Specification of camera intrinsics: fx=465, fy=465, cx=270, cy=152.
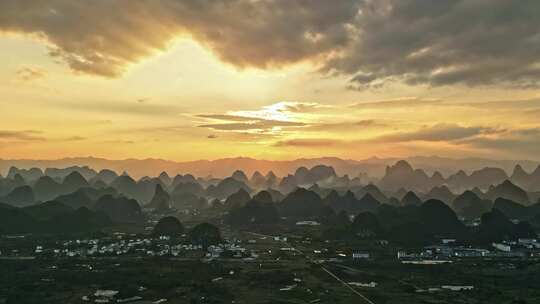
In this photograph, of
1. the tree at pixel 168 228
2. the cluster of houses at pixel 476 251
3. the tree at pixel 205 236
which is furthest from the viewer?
the tree at pixel 168 228

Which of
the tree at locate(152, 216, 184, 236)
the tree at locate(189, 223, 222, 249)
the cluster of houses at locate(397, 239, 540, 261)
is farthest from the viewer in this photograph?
the tree at locate(152, 216, 184, 236)

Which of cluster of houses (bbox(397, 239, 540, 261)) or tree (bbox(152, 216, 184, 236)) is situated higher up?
tree (bbox(152, 216, 184, 236))

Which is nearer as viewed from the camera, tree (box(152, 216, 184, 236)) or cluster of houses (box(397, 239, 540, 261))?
cluster of houses (box(397, 239, 540, 261))

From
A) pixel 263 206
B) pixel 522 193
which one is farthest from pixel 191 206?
pixel 522 193

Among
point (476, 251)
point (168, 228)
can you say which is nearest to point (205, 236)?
point (168, 228)

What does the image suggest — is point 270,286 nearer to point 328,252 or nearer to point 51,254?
point 328,252

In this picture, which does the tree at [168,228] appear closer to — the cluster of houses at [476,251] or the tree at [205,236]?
the tree at [205,236]

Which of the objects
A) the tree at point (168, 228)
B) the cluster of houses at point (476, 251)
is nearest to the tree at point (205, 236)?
the tree at point (168, 228)

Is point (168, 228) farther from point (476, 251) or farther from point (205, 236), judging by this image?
point (476, 251)

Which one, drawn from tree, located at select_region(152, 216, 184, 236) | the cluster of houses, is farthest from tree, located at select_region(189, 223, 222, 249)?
the cluster of houses

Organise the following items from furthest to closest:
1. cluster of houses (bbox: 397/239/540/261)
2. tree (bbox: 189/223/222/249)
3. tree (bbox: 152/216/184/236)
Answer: tree (bbox: 152/216/184/236), tree (bbox: 189/223/222/249), cluster of houses (bbox: 397/239/540/261)

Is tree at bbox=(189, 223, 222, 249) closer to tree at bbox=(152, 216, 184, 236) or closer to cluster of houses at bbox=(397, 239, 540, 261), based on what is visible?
tree at bbox=(152, 216, 184, 236)
